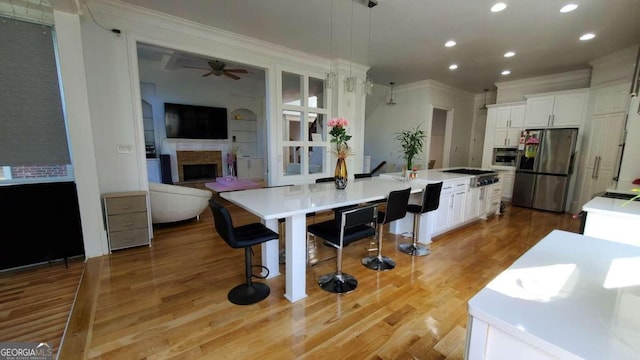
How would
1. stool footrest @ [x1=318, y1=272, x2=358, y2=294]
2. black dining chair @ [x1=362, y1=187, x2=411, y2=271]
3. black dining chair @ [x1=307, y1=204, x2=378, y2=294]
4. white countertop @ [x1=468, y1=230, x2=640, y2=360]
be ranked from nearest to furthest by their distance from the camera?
white countertop @ [x1=468, y1=230, x2=640, y2=360] < black dining chair @ [x1=307, y1=204, x2=378, y2=294] < stool footrest @ [x1=318, y1=272, x2=358, y2=294] < black dining chair @ [x1=362, y1=187, x2=411, y2=271]

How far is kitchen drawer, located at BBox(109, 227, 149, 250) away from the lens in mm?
3080

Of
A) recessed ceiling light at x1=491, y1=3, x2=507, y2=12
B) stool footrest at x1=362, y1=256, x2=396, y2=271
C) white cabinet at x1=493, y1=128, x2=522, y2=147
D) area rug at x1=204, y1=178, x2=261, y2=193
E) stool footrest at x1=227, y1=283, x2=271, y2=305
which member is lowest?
stool footrest at x1=227, y1=283, x2=271, y2=305

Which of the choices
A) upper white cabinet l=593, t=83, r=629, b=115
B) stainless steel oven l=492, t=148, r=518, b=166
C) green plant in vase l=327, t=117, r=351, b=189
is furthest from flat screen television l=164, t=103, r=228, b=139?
upper white cabinet l=593, t=83, r=629, b=115

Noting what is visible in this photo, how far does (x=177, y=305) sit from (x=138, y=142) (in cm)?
227

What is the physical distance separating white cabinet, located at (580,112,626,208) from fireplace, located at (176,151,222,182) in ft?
28.9

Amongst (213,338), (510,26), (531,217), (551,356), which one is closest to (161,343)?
(213,338)

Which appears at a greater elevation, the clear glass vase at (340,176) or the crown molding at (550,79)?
the crown molding at (550,79)

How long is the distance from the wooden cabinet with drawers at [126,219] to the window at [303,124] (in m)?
2.23

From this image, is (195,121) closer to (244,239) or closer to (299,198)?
(299,198)

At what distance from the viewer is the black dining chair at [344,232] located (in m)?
2.17

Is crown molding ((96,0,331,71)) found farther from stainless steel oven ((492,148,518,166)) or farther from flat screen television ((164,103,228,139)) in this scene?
stainless steel oven ((492,148,518,166))

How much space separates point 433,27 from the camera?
11.7 ft

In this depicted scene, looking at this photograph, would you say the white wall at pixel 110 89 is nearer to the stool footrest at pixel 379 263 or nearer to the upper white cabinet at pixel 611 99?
the stool footrest at pixel 379 263

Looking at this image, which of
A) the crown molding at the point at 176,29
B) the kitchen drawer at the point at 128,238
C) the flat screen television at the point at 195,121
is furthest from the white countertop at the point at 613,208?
the flat screen television at the point at 195,121
